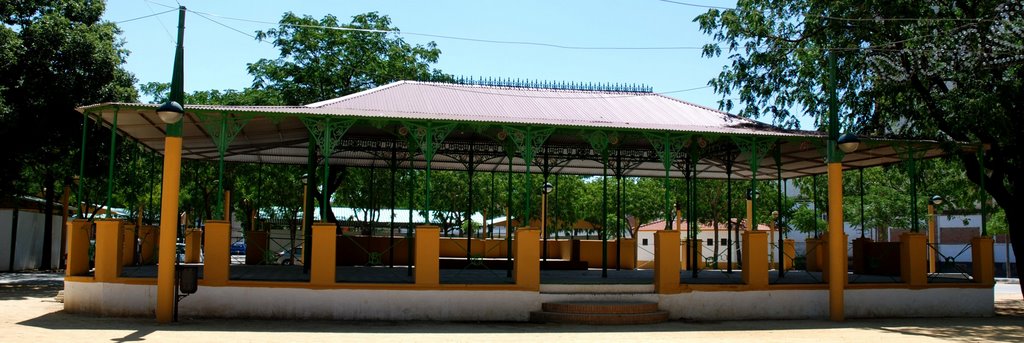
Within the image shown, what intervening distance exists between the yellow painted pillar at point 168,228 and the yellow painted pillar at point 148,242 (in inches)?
231

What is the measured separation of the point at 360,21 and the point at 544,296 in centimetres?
1495

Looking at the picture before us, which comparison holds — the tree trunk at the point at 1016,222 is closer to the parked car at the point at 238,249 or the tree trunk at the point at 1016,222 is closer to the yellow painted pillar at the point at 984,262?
the yellow painted pillar at the point at 984,262

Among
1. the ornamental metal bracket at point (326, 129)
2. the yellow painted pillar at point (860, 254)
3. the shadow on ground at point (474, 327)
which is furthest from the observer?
the yellow painted pillar at point (860, 254)

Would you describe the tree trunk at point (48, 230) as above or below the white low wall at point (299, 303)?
above

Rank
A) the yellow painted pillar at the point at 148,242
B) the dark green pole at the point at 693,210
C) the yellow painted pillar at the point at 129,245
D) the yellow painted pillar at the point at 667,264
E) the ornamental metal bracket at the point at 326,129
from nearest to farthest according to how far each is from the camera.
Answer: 1. the ornamental metal bracket at the point at 326,129
2. the yellow painted pillar at the point at 667,264
3. the yellow painted pillar at the point at 129,245
4. the dark green pole at the point at 693,210
5. the yellow painted pillar at the point at 148,242

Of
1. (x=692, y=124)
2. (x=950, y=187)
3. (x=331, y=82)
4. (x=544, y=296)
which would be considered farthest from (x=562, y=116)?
(x=950, y=187)

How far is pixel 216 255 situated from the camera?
14320 millimetres

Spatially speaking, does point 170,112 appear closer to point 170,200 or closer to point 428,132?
point 170,200

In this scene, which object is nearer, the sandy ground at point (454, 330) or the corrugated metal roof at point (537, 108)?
the sandy ground at point (454, 330)

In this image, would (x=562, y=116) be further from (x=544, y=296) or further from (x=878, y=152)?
(x=878, y=152)

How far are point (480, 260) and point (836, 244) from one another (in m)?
7.29

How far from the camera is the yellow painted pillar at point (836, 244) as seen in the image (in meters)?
15.8

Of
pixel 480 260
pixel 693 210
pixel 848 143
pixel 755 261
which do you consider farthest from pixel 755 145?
pixel 480 260

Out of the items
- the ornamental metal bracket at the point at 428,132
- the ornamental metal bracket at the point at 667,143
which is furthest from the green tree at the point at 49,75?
→ the ornamental metal bracket at the point at 667,143
